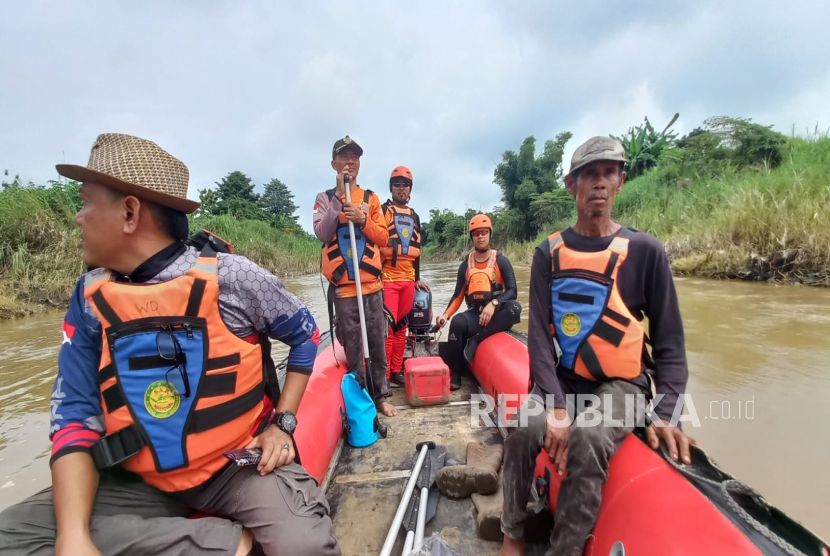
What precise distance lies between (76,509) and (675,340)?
6.19 feet

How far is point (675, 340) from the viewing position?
4.75 ft

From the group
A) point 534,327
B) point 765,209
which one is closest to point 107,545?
point 534,327

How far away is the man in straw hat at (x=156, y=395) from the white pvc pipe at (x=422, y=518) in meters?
0.59

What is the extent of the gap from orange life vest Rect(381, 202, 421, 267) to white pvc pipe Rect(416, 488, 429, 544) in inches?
84.4

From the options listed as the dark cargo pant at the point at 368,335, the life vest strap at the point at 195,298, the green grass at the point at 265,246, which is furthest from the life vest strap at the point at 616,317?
the green grass at the point at 265,246

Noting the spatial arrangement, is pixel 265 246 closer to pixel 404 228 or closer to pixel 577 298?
pixel 404 228

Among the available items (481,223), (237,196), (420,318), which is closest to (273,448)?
(481,223)

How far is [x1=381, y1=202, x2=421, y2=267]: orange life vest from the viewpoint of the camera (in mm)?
3627

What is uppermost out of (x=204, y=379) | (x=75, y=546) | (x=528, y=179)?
(x=528, y=179)

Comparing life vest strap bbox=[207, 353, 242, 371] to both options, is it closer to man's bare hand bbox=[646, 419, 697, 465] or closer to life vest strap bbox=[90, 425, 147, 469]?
life vest strap bbox=[90, 425, 147, 469]

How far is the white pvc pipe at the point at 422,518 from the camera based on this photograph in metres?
1.58

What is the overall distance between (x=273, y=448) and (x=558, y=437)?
971mm

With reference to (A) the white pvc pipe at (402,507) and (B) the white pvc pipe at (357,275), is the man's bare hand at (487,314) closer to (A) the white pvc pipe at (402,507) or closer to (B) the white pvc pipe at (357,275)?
(B) the white pvc pipe at (357,275)

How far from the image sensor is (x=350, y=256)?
2.91 m
